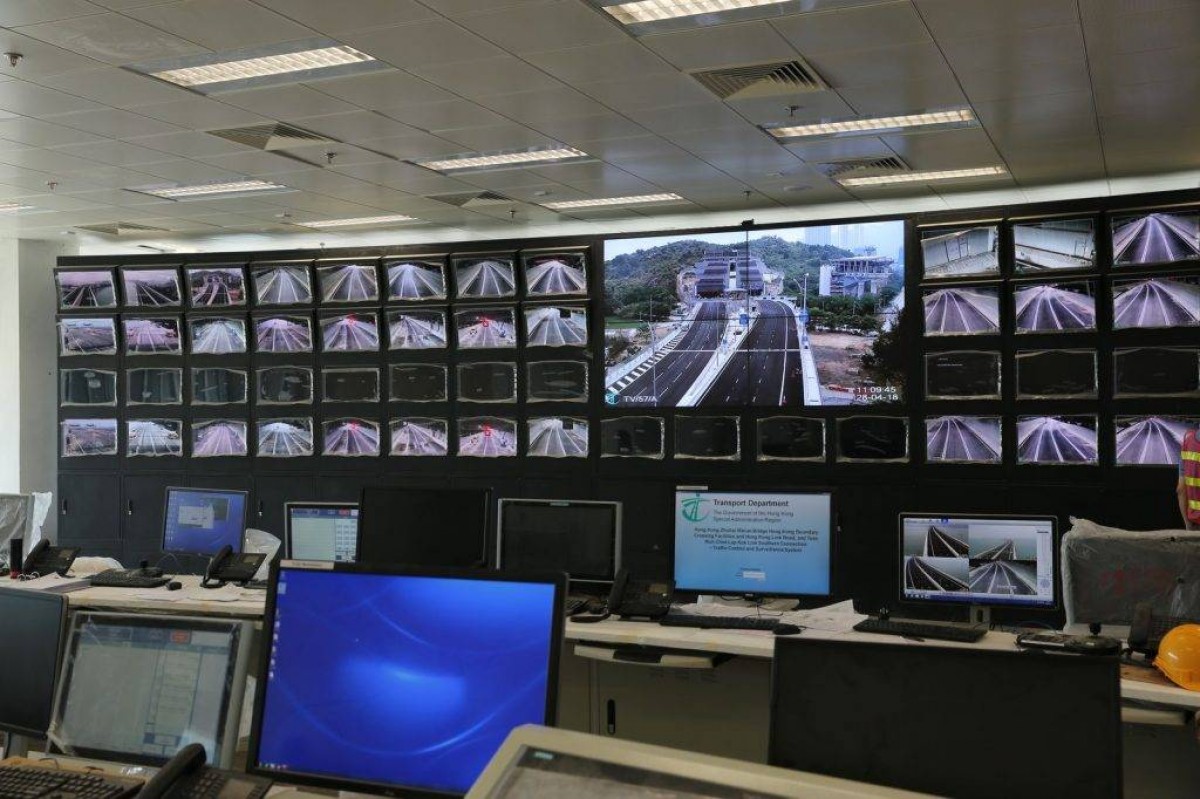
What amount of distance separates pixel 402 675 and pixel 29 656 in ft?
3.61

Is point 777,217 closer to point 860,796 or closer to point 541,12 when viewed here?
point 541,12

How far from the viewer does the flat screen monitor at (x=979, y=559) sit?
11.7 feet

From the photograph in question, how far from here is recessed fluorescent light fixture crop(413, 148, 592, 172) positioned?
6350mm

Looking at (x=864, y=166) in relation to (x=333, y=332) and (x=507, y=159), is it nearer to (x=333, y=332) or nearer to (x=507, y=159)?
(x=507, y=159)

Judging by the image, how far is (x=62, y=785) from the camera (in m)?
1.96

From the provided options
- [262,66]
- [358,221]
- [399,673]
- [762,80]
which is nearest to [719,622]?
[399,673]

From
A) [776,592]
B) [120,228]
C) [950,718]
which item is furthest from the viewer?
[120,228]

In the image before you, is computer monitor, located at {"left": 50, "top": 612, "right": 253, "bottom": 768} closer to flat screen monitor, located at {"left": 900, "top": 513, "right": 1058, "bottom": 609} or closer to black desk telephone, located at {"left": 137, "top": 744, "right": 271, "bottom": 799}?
black desk telephone, located at {"left": 137, "top": 744, "right": 271, "bottom": 799}

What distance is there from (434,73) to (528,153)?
1.70 m

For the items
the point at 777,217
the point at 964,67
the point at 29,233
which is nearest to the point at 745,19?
the point at 964,67

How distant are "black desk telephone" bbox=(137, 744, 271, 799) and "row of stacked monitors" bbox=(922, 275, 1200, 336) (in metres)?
5.57

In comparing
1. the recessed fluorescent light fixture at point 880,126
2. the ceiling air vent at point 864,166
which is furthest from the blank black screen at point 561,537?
the ceiling air vent at point 864,166

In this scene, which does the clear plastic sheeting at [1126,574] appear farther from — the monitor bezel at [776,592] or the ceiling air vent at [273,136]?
the ceiling air vent at [273,136]

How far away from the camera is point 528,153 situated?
6.40 metres
